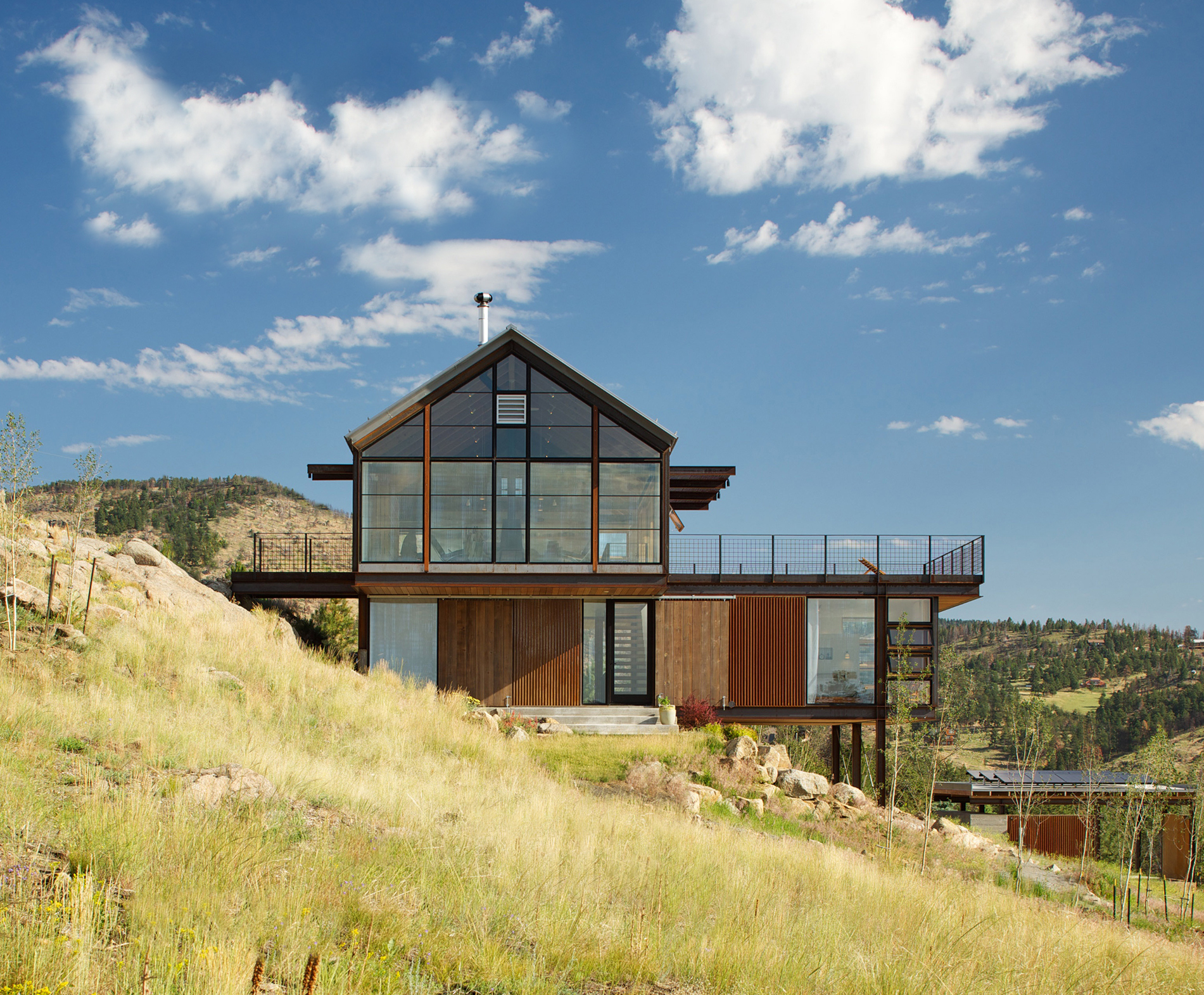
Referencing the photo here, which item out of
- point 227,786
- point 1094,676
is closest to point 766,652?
point 227,786

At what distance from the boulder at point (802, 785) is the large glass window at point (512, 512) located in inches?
296

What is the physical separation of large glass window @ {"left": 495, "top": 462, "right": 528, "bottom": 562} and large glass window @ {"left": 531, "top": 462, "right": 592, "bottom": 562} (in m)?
0.21

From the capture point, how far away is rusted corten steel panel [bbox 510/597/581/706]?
20328 mm

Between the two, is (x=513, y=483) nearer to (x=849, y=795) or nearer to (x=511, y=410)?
(x=511, y=410)

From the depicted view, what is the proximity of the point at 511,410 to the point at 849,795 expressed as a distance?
11242mm

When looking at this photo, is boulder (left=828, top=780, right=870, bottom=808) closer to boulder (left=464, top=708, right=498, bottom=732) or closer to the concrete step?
the concrete step

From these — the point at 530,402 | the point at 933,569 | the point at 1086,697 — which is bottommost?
the point at 1086,697

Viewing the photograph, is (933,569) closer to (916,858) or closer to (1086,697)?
(916,858)

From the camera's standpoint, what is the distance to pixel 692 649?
21.4 meters

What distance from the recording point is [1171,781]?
17.8 m

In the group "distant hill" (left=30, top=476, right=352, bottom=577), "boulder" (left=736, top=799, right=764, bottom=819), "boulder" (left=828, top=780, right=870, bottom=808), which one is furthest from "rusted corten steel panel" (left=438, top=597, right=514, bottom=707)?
"distant hill" (left=30, top=476, right=352, bottom=577)

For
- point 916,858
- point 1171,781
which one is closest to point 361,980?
point 916,858

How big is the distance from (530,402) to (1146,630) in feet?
324

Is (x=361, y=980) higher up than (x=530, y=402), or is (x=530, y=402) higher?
(x=530, y=402)
